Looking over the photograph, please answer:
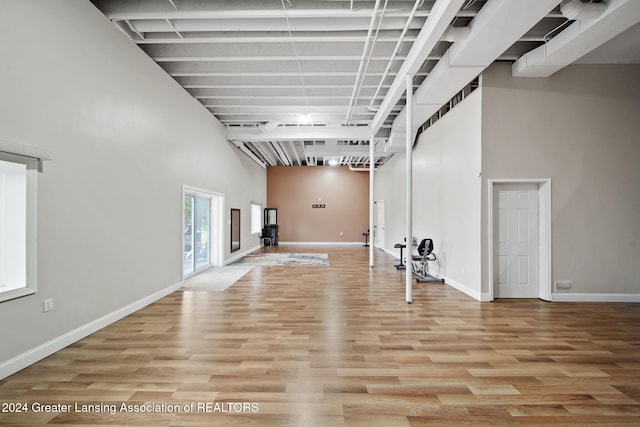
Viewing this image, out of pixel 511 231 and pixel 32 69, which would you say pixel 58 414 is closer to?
pixel 32 69

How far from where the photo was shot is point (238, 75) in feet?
17.0

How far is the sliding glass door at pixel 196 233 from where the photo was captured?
635cm

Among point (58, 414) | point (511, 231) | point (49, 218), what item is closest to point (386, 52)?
point (511, 231)

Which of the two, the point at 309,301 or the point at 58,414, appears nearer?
the point at 58,414

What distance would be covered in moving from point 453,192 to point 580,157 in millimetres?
1871

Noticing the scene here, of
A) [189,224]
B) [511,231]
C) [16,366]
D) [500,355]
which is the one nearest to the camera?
[16,366]

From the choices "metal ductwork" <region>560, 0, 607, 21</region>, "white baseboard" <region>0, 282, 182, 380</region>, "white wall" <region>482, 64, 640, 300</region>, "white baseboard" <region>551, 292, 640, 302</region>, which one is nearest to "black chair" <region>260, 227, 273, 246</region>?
"white baseboard" <region>0, 282, 182, 380</region>

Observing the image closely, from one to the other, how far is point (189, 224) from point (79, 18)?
3.95 m

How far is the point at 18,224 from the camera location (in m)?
2.63

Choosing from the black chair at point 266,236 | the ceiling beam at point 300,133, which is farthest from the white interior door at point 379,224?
the ceiling beam at point 300,133

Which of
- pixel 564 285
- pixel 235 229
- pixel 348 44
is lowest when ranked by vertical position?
pixel 564 285

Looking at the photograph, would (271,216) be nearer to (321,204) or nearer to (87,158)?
(321,204)

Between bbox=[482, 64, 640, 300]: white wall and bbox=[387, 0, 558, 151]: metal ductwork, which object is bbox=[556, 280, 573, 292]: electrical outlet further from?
bbox=[387, 0, 558, 151]: metal ductwork

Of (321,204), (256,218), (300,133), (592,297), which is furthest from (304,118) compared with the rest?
(321,204)
